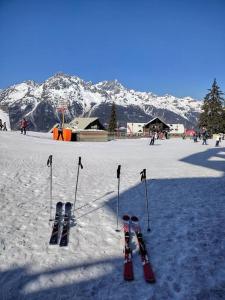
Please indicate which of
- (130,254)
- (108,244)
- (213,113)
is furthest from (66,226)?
(213,113)

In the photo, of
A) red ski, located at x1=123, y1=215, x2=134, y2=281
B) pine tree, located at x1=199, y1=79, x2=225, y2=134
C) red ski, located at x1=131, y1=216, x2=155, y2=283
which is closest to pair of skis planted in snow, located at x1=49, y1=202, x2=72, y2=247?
red ski, located at x1=123, y1=215, x2=134, y2=281

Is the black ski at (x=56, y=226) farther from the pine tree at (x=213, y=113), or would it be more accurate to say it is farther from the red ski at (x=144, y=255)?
the pine tree at (x=213, y=113)

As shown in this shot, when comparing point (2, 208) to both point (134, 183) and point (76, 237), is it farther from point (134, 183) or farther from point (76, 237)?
point (134, 183)

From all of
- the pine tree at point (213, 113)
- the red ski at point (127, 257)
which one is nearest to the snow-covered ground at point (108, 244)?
the red ski at point (127, 257)

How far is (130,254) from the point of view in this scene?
269 inches

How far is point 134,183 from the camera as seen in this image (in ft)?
45.8

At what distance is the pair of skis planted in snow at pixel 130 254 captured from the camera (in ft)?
19.7

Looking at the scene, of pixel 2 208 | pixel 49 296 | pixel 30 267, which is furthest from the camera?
pixel 2 208

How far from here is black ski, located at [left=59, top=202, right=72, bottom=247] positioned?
744cm

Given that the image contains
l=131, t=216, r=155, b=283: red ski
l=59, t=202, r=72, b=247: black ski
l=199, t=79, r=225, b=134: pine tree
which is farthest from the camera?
l=199, t=79, r=225, b=134: pine tree

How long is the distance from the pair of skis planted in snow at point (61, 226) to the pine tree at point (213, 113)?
66.2m

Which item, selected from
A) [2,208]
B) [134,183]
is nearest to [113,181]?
[134,183]

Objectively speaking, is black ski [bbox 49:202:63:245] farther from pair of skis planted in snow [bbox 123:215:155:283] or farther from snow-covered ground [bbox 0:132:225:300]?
pair of skis planted in snow [bbox 123:215:155:283]

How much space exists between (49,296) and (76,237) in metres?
2.40
